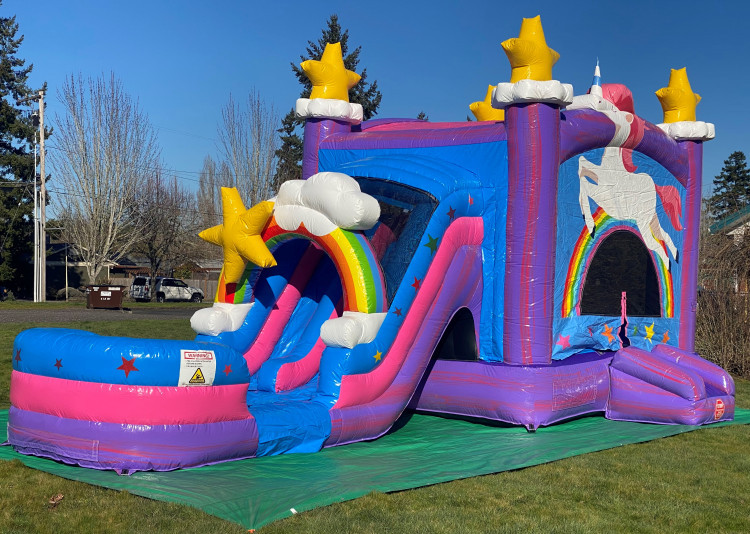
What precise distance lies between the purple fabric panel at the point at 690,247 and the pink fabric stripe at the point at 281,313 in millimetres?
4465

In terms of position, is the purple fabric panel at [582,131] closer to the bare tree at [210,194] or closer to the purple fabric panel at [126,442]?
the purple fabric panel at [126,442]

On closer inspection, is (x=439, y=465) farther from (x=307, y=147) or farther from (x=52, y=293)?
(x=52, y=293)

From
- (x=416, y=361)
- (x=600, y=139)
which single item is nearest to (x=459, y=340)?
(x=416, y=361)

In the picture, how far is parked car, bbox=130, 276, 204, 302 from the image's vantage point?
32125mm

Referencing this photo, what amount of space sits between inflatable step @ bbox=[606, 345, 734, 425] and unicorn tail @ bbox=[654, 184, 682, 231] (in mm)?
1837

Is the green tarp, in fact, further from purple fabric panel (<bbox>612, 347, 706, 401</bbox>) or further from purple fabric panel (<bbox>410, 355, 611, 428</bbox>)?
purple fabric panel (<bbox>612, 347, 706, 401</bbox>)

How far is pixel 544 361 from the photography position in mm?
7930

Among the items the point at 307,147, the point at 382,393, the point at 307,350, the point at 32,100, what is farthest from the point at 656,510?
the point at 32,100

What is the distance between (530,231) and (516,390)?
147 centimetres

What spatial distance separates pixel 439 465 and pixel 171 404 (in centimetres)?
200

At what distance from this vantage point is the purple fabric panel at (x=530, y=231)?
7914 millimetres

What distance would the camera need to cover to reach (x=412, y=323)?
733 centimetres

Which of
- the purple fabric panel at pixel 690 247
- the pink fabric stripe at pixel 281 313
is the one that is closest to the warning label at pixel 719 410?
the purple fabric panel at pixel 690 247

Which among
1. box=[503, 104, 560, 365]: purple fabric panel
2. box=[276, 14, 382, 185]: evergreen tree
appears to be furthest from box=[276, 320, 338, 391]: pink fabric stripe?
box=[276, 14, 382, 185]: evergreen tree
